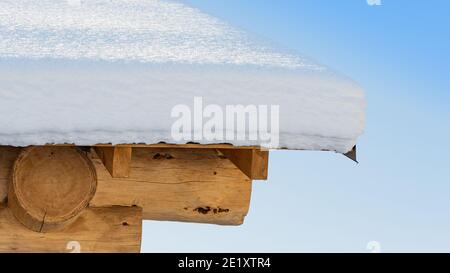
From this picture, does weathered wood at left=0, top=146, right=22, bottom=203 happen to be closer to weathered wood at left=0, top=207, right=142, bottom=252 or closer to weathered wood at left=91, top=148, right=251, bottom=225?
weathered wood at left=0, top=207, right=142, bottom=252

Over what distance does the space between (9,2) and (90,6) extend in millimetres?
358

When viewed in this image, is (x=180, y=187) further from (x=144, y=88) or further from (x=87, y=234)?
(x=144, y=88)

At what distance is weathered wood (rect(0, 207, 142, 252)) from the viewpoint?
12.4ft

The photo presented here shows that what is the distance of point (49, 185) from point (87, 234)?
339 millimetres

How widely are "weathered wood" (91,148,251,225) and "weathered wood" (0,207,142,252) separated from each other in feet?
0.18

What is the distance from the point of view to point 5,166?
12.2 feet

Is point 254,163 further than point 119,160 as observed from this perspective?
Yes

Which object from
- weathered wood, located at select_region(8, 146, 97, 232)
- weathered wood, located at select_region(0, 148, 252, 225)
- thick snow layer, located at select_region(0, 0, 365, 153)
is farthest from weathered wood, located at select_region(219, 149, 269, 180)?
weathered wood, located at select_region(8, 146, 97, 232)

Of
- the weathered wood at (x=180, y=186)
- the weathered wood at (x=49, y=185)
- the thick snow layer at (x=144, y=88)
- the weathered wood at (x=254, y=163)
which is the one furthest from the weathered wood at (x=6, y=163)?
the weathered wood at (x=254, y=163)

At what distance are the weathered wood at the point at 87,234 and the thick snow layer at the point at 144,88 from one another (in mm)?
780

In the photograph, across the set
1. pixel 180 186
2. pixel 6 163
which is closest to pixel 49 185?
pixel 6 163

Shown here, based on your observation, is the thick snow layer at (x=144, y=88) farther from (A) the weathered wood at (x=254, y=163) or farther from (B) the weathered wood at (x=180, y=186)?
(B) the weathered wood at (x=180, y=186)

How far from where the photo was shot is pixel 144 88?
10.1 feet
